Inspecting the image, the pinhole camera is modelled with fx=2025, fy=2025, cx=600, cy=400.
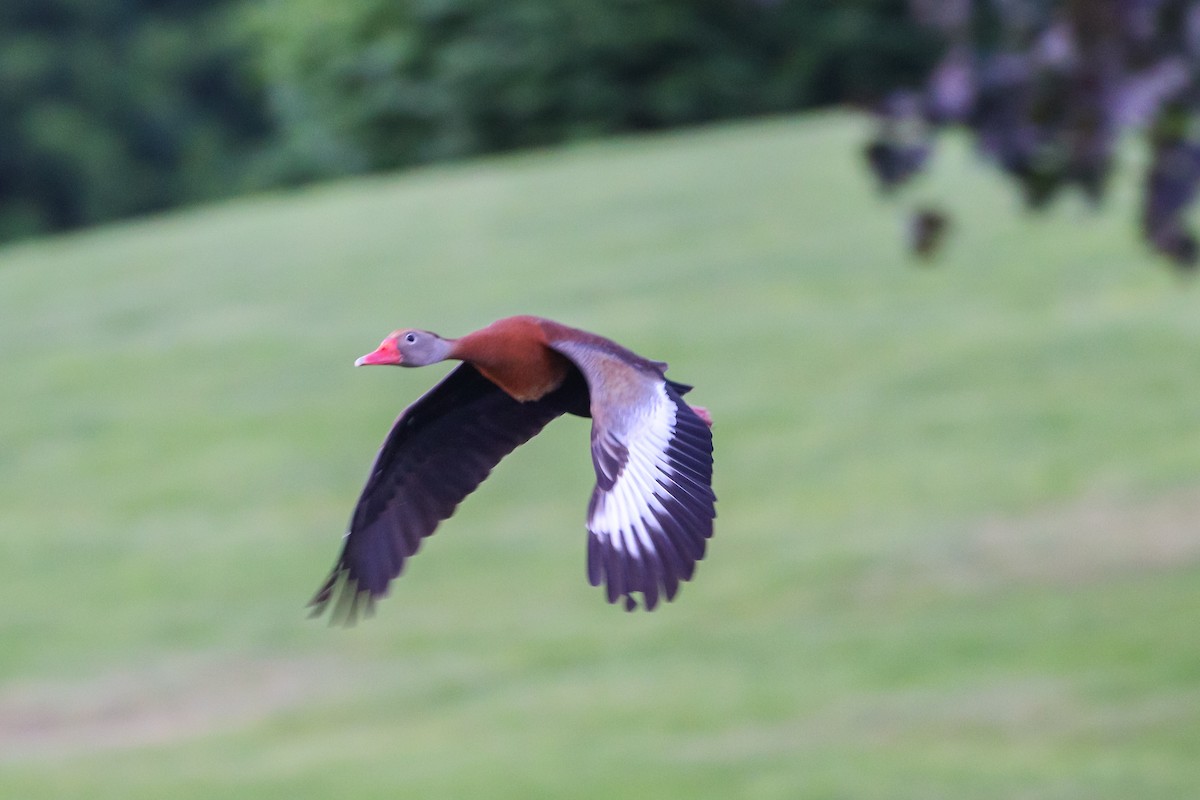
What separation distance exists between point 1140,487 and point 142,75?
2453 cm

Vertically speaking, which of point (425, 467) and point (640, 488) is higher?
point (425, 467)

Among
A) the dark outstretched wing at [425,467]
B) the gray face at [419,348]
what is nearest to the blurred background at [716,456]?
the dark outstretched wing at [425,467]

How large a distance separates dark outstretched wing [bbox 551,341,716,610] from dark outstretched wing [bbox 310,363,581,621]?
0.21 meters

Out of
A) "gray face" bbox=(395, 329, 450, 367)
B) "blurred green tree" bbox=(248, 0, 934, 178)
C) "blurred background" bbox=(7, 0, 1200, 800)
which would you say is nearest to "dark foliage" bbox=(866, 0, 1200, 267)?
"blurred background" bbox=(7, 0, 1200, 800)

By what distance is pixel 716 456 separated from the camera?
14430mm

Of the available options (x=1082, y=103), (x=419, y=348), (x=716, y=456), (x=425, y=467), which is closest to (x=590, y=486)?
(x=716, y=456)

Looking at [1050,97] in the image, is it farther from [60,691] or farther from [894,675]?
[60,691]

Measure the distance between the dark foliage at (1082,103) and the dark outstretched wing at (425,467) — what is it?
403 centimetres

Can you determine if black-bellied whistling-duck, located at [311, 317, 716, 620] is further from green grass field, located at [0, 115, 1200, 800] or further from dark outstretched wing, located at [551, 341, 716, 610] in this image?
green grass field, located at [0, 115, 1200, 800]

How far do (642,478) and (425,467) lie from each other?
0.65 m

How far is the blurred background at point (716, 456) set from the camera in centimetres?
1031

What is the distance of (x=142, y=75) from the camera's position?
3519 cm

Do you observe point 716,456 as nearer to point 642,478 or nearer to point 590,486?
point 590,486

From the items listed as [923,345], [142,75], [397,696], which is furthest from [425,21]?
[142,75]
